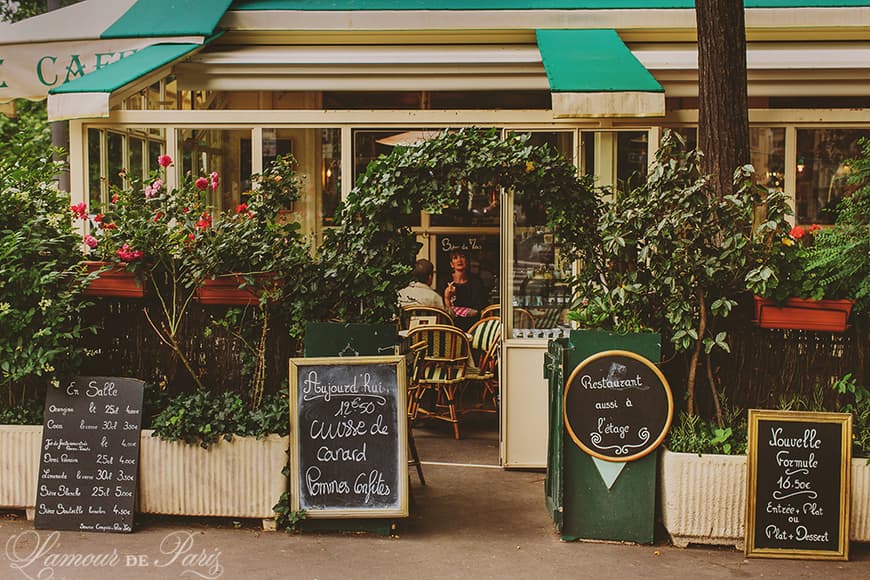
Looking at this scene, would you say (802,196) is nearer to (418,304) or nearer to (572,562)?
(418,304)

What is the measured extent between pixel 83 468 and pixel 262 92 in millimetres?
4105

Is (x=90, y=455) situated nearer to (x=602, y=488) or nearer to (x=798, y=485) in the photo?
(x=602, y=488)

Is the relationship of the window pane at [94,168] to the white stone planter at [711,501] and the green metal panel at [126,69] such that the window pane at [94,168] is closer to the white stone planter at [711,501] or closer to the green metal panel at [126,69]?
the green metal panel at [126,69]

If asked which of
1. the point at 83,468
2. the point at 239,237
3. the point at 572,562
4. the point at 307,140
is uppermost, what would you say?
the point at 307,140

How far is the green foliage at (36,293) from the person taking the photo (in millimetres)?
6059

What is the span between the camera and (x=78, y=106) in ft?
24.6

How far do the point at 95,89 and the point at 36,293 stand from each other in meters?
2.07

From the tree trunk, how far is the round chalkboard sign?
4.66 feet

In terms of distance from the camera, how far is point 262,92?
8969 millimetres

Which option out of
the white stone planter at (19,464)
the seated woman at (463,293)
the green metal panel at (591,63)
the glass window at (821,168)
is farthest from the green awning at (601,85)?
the white stone planter at (19,464)

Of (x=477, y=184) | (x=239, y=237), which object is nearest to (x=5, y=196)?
(x=239, y=237)

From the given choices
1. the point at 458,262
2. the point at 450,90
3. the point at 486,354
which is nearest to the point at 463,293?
the point at 458,262

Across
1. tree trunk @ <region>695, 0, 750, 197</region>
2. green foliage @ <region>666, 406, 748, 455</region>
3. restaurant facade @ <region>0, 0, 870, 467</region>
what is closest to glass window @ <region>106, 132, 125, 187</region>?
restaurant facade @ <region>0, 0, 870, 467</region>

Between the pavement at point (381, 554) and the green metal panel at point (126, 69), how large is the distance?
3186 millimetres
